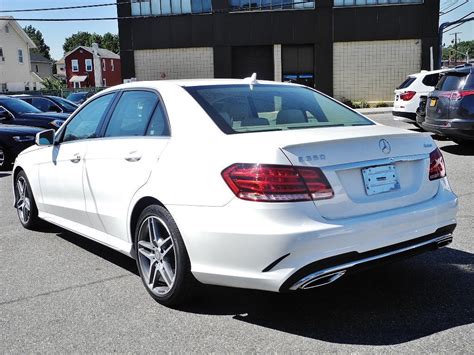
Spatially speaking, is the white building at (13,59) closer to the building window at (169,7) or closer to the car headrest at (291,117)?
the building window at (169,7)

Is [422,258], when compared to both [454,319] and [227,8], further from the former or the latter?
[227,8]

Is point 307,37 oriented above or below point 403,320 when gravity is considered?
above

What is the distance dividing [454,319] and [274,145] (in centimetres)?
165

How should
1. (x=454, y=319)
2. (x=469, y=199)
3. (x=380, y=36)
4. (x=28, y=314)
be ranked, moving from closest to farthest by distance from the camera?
(x=454, y=319), (x=28, y=314), (x=469, y=199), (x=380, y=36)

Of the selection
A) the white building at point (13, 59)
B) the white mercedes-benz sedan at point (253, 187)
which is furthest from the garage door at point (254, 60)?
the white mercedes-benz sedan at point (253, 187)

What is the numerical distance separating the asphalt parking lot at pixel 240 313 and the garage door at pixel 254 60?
31135mm

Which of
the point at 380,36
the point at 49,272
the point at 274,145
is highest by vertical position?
the point at 380,36

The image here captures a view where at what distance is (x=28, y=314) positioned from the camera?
3.98 metres

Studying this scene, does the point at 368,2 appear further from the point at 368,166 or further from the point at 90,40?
the point at 90,40

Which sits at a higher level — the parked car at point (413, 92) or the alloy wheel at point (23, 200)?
the parked car at point (413, 92)

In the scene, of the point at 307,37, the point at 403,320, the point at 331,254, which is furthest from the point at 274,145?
the point at 307,37

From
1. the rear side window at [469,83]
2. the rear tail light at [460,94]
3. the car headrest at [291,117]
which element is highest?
the rear side window at [469,83]

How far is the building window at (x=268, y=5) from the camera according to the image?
33969 mm

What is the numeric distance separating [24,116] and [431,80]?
35.2 ft
